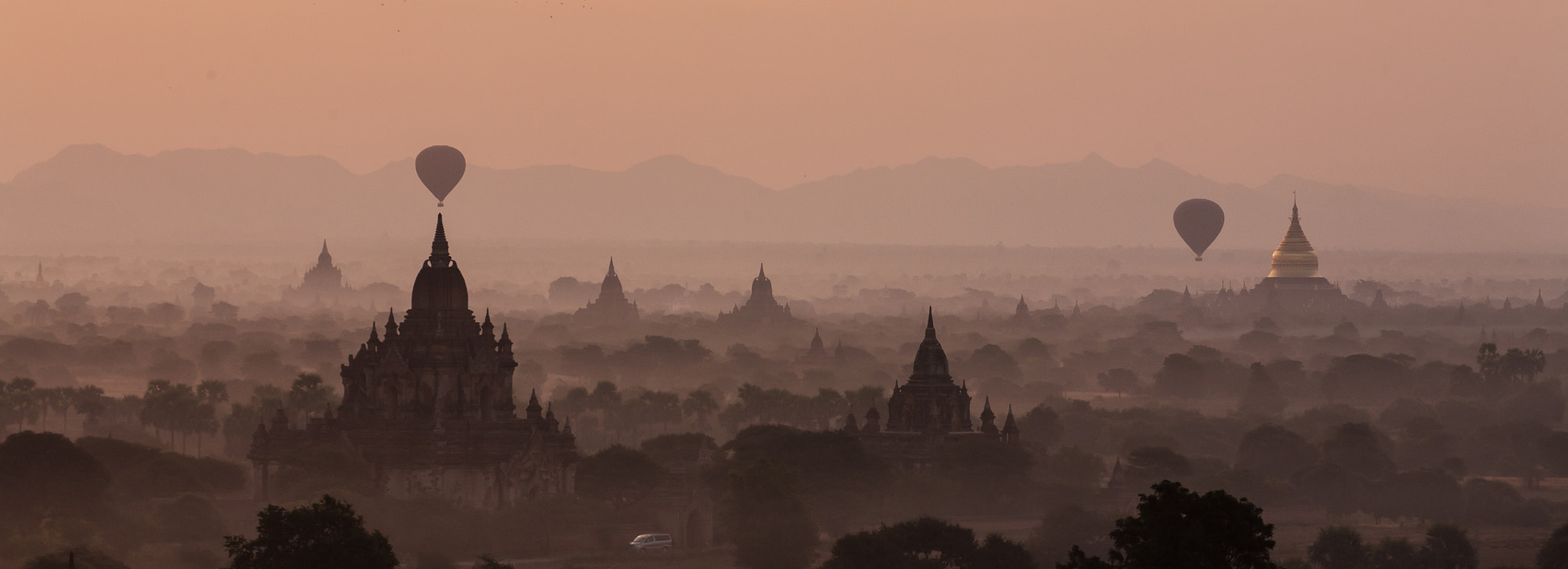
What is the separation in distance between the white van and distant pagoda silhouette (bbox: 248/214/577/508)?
19.9 feet

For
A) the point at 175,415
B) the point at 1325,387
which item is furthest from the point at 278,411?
the point at 1325,387

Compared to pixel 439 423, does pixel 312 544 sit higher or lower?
lower

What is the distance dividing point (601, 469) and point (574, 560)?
11.4m

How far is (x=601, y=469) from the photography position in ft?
343

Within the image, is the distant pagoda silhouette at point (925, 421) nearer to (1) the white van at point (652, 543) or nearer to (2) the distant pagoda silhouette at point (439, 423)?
(2) the distant pagoda silhouette at point (439, 423)

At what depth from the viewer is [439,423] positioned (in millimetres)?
104125

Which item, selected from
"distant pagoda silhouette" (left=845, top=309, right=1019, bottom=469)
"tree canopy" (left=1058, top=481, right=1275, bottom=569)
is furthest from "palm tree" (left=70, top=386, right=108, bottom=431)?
"tree canopy" (left=1058, top=481, right=1275, bottom=569)

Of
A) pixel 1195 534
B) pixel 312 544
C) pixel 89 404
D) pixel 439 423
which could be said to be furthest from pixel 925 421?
pixel 1195 534

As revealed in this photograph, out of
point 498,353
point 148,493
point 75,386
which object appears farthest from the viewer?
point 75,386

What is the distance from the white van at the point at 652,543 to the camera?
318 ft

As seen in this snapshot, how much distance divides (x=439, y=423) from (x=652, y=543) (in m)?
10.9

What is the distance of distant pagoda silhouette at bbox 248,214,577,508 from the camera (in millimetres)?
102750

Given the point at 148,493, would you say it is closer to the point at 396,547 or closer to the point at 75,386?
the point at 396,547

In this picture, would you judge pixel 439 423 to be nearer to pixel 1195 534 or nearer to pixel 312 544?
pixel 312 544
